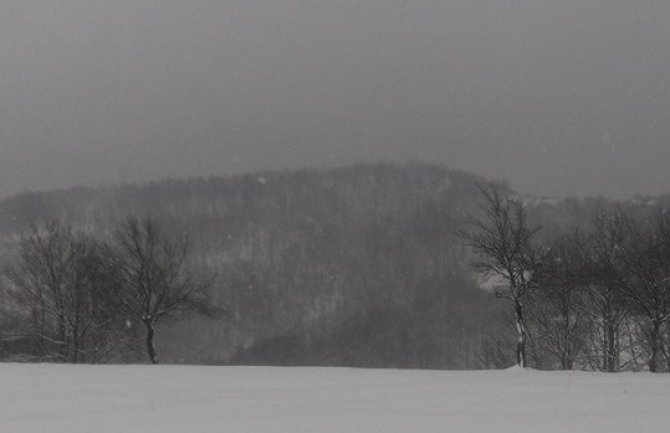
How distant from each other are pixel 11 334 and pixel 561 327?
34.3 meters

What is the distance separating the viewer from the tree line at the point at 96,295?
27391 millimetres

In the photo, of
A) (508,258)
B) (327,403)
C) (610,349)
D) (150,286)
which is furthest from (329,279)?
(327,403)

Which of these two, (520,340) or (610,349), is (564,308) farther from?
(520,340)

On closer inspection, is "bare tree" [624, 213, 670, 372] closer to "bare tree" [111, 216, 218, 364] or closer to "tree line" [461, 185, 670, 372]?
"tree line" [461, 185, 670, 372]

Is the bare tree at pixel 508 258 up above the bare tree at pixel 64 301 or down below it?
above

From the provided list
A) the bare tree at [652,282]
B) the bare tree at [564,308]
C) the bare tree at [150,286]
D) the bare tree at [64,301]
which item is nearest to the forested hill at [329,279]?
the bare tree at [564,308]

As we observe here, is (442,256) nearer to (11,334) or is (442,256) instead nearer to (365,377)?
(11,334)

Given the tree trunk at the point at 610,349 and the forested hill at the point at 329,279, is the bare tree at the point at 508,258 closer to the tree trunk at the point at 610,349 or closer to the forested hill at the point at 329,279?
the tree trunk at the point at 610,349

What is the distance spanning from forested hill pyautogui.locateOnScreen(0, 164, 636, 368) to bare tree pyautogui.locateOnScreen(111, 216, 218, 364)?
2819 cm

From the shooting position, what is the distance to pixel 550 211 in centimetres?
15050

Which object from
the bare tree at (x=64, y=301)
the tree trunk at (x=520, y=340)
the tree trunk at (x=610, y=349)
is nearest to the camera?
the tree trunk at (x=520, y=340)

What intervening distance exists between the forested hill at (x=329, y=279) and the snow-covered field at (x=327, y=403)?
38.5m

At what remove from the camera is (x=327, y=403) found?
668 cm

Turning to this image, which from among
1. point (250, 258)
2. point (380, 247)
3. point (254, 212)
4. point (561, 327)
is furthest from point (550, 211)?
point (561, 327)
